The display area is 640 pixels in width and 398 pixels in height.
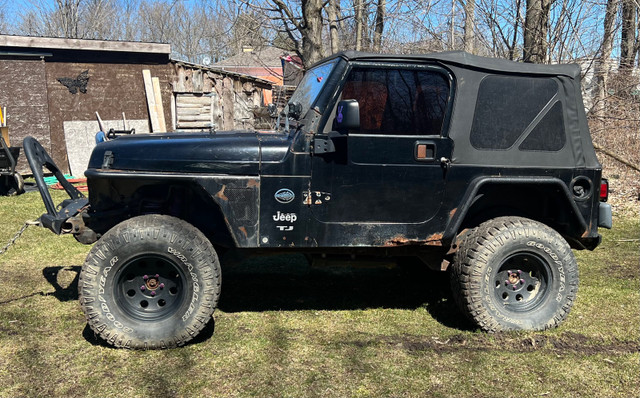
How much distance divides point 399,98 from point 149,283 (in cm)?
236

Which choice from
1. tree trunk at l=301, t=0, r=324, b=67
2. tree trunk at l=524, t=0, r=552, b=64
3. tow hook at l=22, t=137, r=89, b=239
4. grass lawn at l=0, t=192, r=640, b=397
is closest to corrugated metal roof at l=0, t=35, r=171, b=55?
tree trunk at l=301, t=0, r=324, b=67

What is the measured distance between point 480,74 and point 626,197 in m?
7.48

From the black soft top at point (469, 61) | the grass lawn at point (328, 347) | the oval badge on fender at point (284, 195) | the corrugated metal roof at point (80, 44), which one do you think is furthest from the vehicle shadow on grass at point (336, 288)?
the corrugated metal roof at point (80, 44)

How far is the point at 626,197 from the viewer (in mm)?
10211

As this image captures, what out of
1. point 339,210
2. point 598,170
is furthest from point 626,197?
point 339,210

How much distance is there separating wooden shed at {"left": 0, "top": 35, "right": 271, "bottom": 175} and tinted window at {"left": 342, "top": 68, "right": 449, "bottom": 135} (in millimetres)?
10715

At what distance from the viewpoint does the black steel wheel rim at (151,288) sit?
3.98 meters

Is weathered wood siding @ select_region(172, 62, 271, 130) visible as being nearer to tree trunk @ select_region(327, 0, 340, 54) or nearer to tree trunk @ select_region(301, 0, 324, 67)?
tree trunk @ select_region(327, 0, 340, 54)

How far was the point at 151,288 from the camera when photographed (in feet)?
13.3

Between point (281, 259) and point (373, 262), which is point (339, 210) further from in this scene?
point (281, 259)

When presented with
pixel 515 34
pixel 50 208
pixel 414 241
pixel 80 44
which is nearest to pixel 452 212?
pixel 414 241

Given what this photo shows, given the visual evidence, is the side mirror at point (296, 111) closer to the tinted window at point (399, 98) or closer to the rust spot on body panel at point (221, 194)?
the tinted window at point (399, 98)

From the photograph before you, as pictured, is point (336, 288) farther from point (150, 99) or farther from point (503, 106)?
point (150, 99)

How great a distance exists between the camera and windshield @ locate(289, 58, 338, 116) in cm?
436
